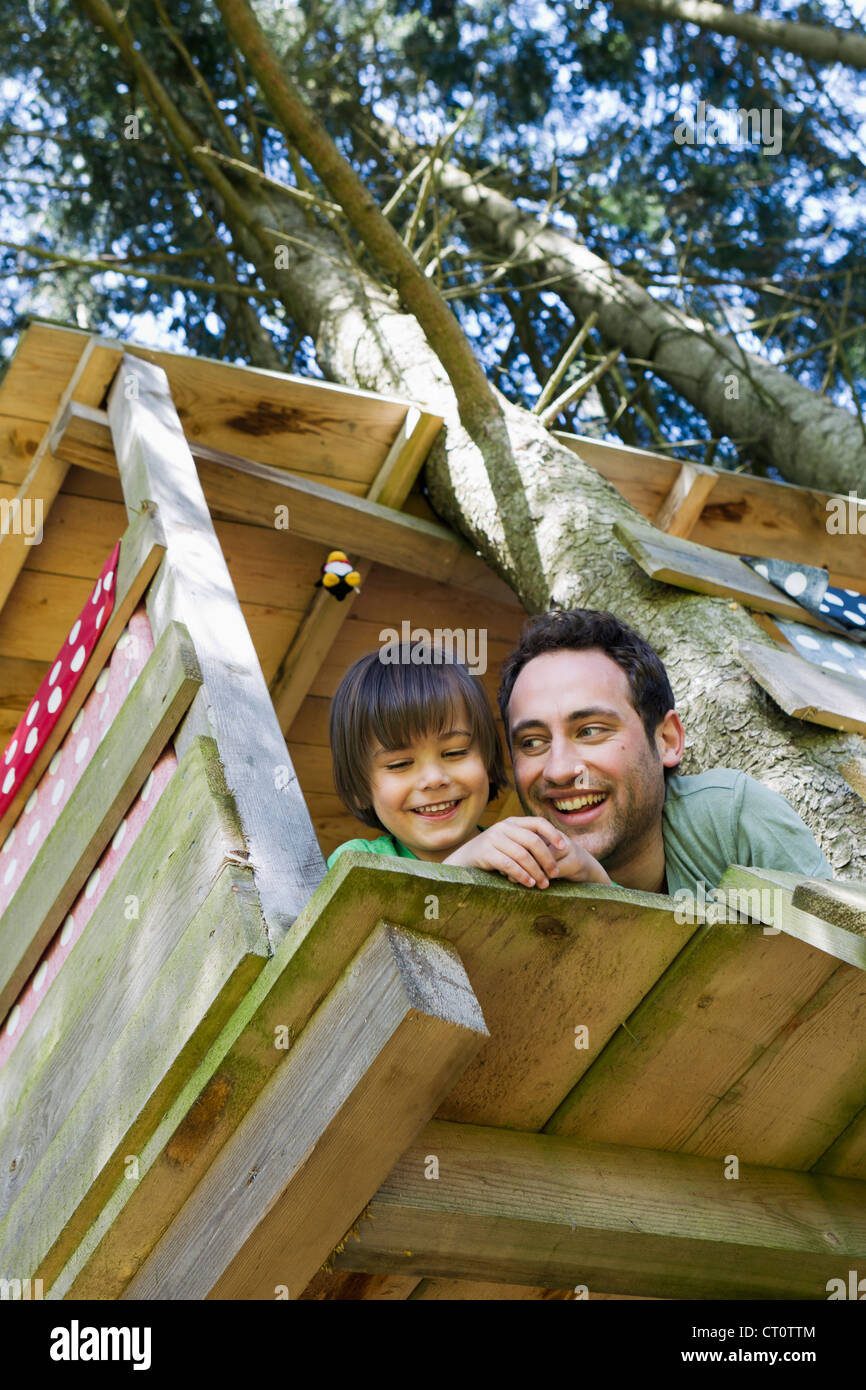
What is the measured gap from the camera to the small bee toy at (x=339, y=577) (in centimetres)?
394

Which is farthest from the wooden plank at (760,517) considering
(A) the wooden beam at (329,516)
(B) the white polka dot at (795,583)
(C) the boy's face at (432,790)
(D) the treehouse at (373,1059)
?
(C) the boy's face at (432,790)

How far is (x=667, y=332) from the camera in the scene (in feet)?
21.0

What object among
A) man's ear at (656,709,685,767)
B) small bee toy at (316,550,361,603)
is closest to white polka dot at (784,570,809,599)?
man's ear at (656,709,685,767)

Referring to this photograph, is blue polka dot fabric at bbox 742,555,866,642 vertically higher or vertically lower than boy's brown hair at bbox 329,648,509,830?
higher

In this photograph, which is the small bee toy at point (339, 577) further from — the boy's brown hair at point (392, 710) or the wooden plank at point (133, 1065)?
the wooden plank at point (133, 1065)

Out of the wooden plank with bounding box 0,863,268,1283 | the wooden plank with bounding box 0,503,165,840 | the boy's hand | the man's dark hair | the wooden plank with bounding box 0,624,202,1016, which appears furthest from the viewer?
the wooden plank with bounding box 0,503,165,840

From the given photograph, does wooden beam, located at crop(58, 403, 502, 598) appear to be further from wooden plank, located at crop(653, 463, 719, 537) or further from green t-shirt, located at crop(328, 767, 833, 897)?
green t-shirt, located at crop(328, 767, 833, 897)

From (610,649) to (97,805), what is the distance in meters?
1.04

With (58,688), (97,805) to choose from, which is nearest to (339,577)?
(58,688)

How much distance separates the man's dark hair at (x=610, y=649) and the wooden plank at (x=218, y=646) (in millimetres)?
545

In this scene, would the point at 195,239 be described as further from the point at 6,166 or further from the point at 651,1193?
the point at 651,1193

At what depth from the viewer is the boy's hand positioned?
Answer: 4.65ft

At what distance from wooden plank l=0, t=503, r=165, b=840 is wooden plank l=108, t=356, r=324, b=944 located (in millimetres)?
42
